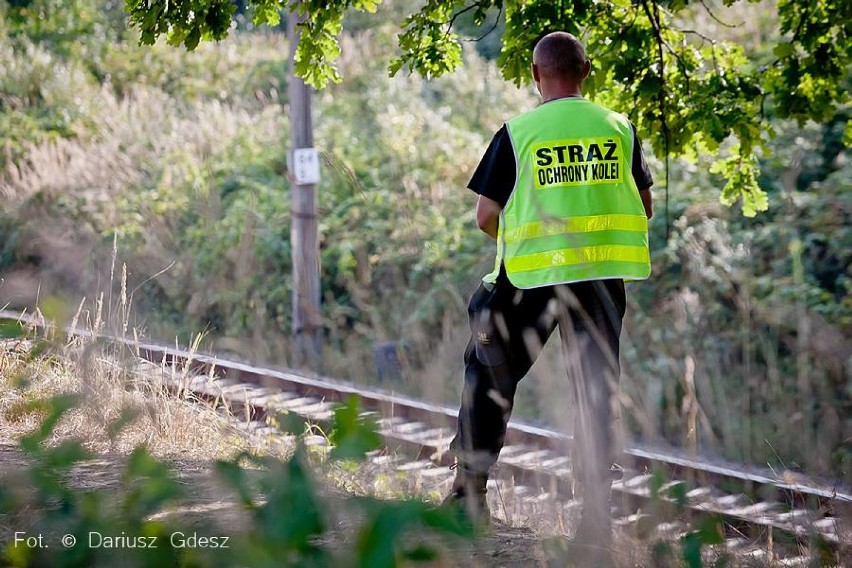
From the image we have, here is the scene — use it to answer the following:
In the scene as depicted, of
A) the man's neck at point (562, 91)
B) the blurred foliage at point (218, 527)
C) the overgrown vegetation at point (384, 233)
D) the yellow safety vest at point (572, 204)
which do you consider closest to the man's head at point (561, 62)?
the man's neck at point (562, 91)

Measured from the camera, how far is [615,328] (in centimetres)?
455

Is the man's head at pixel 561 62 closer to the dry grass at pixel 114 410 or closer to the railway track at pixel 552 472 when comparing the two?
the railway track at pixel 552 472

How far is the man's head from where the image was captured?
15.3 ft

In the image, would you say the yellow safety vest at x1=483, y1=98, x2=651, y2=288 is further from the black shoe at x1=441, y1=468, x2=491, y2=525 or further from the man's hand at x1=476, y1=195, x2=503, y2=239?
the black shoe at x1=441, y1=468, x2=491, y2=525

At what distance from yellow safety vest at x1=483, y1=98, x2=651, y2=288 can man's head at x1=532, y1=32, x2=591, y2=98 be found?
149mm

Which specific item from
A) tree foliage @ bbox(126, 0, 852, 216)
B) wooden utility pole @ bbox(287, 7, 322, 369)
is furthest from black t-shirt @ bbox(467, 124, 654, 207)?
wooden utility pole @ bbox(287, 7, 322, 369)

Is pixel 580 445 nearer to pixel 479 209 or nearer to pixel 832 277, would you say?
pixel 479 209

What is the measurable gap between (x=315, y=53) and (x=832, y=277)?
202 inches

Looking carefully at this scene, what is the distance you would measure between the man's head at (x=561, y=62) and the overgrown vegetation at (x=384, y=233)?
4.12 feet

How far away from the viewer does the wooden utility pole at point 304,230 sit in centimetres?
1062

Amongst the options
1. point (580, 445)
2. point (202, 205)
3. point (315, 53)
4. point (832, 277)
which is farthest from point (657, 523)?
point (202, 205)

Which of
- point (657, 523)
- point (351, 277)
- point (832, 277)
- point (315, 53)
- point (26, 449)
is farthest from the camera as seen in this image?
point (351, 277)

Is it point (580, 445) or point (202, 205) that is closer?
point (580, 445)

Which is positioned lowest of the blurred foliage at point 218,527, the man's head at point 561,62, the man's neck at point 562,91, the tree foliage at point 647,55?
the blurred foliage at point 218,527
